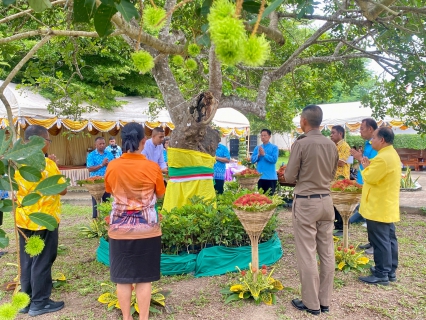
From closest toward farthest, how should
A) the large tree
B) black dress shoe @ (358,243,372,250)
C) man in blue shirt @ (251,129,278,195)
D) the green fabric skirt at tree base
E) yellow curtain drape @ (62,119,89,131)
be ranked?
the large tree → the green fabric skirt at tree base → black dress shoe @ (358,243,372,250) → man in blue shirt @ (251,129,278,195) → yellow curtain drape @ (62,119,89,131)

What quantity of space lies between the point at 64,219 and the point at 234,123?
371 inches

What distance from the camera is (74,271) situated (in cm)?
484

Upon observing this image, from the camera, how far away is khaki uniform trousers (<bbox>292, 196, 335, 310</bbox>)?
345 centimetres

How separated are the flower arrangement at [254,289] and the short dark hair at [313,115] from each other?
1564mm

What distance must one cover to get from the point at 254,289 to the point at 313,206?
3.55 ft

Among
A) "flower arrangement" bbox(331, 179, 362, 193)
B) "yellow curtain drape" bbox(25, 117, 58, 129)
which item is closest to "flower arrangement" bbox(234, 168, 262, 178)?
"flower arrangement" bbox(331, 179, 362, 193)

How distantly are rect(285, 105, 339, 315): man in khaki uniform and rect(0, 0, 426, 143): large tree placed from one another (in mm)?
837

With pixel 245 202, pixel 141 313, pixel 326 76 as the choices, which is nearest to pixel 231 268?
pixel 245 202

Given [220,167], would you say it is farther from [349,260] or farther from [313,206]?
[313,206]

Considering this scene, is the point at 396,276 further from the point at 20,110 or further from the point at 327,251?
the point at 20,110

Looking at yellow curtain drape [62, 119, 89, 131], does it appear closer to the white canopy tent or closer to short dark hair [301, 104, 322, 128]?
the white canopy tent

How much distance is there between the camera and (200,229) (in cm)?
461

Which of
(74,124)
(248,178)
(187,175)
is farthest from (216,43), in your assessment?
(74,124)

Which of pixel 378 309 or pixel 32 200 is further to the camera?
pixel 378 309
